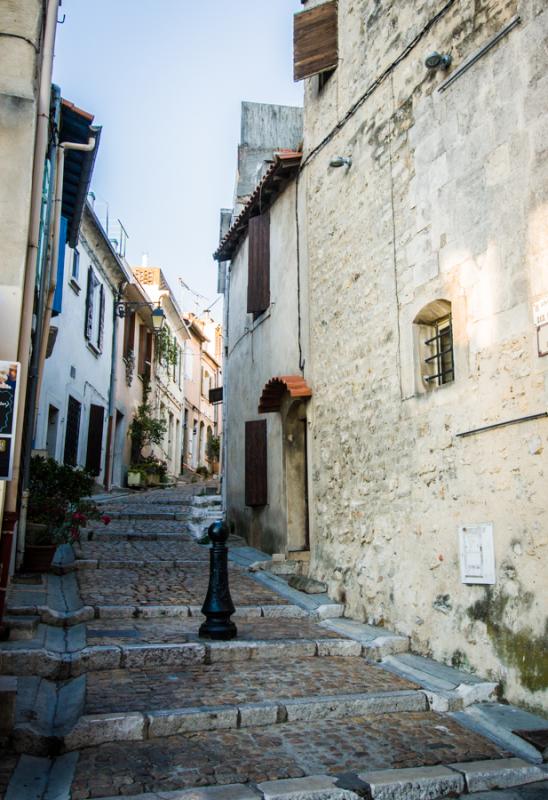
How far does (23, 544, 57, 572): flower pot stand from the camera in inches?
302

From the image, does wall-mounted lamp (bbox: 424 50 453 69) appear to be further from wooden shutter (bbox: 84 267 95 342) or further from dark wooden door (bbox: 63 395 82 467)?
wooden shutter (bbox: 84 267 95 342)

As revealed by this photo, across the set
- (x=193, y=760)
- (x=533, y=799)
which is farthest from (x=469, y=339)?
(x=193, y=760)

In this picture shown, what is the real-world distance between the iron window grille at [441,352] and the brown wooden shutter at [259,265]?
5.00 meters

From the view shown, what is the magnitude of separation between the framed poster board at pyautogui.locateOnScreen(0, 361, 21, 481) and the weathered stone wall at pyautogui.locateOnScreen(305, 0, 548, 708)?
335cm

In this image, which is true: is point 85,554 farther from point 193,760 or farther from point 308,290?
point 193,760

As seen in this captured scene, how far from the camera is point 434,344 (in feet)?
21.3

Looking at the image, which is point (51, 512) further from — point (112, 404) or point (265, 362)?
point (112, 404)

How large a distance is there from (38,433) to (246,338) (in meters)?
3.97

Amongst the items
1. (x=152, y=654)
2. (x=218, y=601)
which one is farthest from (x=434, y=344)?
(x=152, y=654)

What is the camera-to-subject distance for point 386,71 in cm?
736

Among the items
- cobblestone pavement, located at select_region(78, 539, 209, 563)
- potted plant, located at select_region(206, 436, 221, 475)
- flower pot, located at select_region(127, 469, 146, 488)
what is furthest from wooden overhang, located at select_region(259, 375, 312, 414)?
potted plant, located at select_region(206, 436, 221, 475)

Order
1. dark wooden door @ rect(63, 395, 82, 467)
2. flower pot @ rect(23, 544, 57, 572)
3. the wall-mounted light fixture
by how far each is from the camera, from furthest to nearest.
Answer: the wall-mounted light fixture, dark wooden door @ rect(63, 395, 82, 467), flower pot @ rect(23, 544, 57, 572)

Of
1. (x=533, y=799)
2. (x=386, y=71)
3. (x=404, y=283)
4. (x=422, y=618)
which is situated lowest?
(x=533, y=799)

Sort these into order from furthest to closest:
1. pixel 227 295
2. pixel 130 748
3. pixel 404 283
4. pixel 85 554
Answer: pixel 227 295 < pixel 85 554 < pixel 404 283 < pixel 130 748
